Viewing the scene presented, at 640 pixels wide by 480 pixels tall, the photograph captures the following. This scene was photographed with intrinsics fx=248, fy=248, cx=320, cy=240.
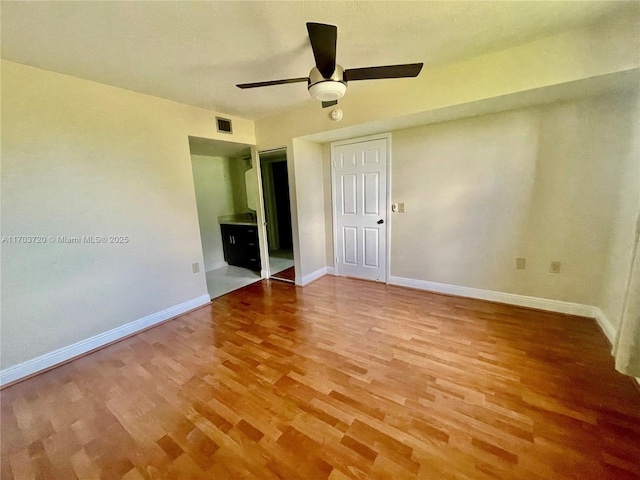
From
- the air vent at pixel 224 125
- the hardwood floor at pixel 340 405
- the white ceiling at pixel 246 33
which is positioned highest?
the white ceiling at pixel 246 33

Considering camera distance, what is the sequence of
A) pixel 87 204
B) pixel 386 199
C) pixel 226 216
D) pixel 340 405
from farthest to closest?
pixel 226 216 < pixel 386 199 < pixel 87 204 < pixel 340 405

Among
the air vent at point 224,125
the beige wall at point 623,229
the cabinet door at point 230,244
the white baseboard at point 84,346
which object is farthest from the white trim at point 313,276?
the beige wall at point 623,229

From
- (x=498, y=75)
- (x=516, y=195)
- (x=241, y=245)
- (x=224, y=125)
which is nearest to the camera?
(x=498, y=75)

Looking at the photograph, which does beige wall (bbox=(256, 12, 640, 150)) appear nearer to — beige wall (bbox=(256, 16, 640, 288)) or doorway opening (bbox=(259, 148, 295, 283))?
beige wall (bbox=(256, 16, 640, 288))

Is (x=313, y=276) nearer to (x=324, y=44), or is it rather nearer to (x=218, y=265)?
(x=218, y=265)

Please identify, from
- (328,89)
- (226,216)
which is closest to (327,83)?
(328,89)

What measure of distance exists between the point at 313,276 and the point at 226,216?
2269 mm

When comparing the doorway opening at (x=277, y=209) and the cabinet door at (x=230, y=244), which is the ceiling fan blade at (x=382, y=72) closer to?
the cabinet door at (x=230, y=244)

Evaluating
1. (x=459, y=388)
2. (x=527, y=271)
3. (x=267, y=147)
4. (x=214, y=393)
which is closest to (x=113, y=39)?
(x=267, y=147)

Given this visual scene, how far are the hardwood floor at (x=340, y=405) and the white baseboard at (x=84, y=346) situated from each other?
10cm

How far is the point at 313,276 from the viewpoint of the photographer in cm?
390

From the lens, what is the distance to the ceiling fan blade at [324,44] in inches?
49.0

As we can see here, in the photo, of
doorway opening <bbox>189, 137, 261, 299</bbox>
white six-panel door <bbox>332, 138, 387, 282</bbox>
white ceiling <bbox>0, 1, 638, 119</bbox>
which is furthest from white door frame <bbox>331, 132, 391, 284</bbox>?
doorway opening <bbox>189, 137, 261, 299</bbox>

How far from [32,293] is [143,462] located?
5.62ft
